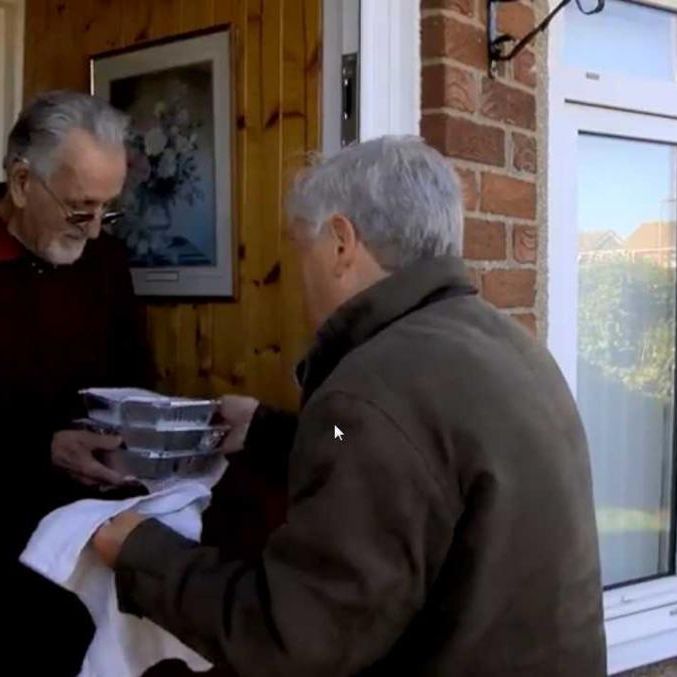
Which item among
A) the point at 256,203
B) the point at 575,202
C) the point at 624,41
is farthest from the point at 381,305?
the point at 624,41

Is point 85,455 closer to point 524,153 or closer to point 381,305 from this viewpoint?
point 381,305

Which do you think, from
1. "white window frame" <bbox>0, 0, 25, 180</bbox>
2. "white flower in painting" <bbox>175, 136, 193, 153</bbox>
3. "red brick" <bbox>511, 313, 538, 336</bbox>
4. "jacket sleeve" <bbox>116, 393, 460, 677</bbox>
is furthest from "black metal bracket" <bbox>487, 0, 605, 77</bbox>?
"white window frame" <bbox>0, 0, 25, 180</bbox>

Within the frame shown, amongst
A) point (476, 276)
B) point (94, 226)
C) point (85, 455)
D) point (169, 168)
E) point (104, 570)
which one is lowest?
point (104, 570)

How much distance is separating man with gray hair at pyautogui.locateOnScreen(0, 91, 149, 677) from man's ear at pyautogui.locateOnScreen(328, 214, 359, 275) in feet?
2.29

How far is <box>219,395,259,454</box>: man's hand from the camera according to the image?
2303mm

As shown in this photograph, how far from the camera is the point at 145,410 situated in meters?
2.19

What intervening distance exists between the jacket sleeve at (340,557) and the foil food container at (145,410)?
623mm

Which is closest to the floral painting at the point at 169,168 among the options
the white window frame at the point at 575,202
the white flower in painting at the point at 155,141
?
the white flower in painting at the point at 155,141

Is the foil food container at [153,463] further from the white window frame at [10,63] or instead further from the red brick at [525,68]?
the white window frame at [10,63]

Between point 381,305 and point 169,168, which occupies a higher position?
point 169,168

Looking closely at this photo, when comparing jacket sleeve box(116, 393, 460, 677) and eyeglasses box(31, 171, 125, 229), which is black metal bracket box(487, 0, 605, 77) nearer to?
eyeglasses box(31, 171, 125, 229)

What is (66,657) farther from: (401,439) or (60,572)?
(401,439)

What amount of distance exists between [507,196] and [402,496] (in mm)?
1383

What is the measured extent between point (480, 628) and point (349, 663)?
0.58ft
